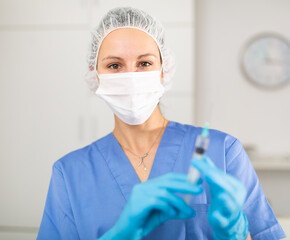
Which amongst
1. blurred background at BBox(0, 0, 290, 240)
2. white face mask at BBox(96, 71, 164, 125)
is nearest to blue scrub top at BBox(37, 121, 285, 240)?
white face mask at BBox(96, 71, 164, 125)

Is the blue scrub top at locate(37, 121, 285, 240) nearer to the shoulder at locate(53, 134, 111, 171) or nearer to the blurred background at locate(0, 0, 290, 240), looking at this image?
the shoulder at locate(53, 134, 111, 171)

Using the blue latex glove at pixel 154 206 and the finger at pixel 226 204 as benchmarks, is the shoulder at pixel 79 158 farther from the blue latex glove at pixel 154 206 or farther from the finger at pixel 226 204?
the finger at pixel 226 204

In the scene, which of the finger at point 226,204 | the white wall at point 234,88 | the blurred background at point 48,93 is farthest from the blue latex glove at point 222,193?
the white wall at point 234,88

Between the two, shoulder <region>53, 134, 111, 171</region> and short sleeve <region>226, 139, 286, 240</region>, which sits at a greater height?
shoulder <region>53, 134, 111, 171</region>

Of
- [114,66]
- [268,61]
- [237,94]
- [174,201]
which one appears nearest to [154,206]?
[174,201]

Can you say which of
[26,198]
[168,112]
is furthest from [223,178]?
[26,198]

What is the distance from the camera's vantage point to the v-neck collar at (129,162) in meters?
1.01

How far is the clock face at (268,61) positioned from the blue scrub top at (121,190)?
1.59m

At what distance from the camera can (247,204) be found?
0.95 meters

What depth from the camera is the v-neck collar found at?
101 cm

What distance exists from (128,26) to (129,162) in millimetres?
476

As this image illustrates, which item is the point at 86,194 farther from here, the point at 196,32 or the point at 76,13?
the point at 196,32

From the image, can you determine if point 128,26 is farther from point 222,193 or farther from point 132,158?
point 222,193

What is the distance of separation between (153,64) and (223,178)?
53cm
